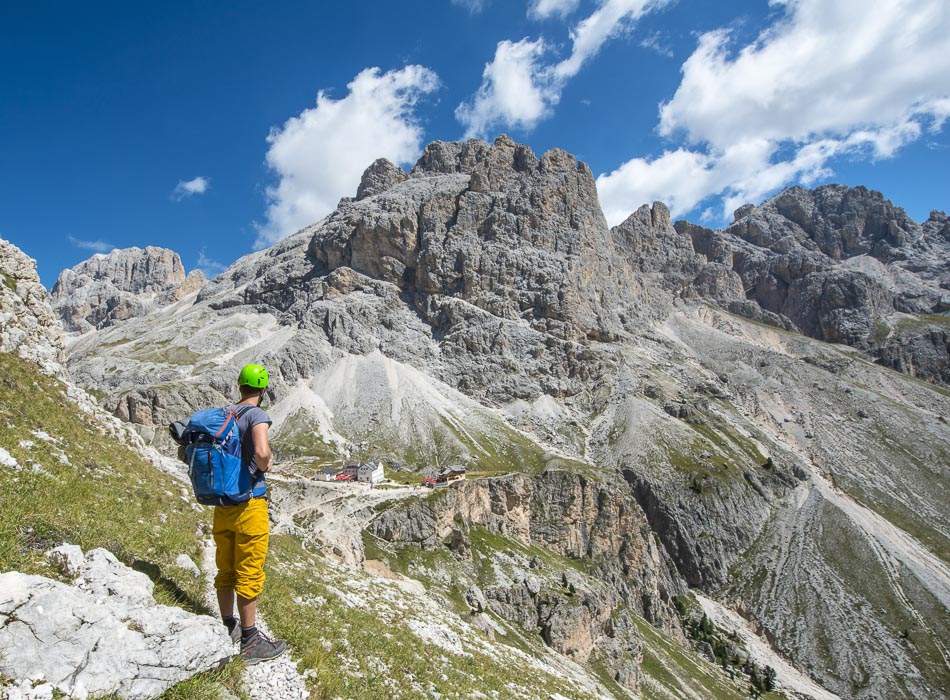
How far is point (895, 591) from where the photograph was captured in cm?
10594

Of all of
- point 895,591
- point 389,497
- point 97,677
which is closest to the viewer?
point 97,677

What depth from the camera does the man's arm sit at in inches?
306

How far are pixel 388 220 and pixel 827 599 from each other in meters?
177

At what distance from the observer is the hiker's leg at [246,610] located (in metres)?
7.62

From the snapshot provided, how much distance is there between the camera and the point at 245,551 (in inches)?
307

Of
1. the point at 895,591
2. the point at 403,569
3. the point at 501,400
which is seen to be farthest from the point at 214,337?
the point at 895,591

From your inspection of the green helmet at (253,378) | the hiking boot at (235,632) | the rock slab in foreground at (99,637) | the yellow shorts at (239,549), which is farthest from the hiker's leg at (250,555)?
the green helmet at (253,378)

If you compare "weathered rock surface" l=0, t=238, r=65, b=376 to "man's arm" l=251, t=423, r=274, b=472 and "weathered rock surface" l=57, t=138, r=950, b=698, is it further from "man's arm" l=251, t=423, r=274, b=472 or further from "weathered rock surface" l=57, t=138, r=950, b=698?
"weathered rock surface" l=57, t=138, r=950, b=698

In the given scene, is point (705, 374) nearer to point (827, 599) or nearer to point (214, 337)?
point (827, 599)

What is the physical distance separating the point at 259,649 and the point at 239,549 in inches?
62.9

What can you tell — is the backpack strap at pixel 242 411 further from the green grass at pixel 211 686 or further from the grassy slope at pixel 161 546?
the green grass at pixel 211 686

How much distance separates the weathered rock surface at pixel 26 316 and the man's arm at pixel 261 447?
52.2 ft

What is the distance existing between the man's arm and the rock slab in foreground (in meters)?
2.18

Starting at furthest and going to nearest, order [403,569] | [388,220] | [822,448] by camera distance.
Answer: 1. [388,220]
2. [822,448]
3. [403,569]
